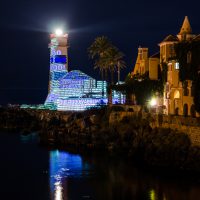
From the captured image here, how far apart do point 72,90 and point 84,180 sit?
222ft

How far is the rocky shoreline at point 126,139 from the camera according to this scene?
5672 centimetres

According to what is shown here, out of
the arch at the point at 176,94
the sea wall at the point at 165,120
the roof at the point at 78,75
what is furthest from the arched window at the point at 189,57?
the roof at the point at 78,75

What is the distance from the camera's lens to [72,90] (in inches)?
4788

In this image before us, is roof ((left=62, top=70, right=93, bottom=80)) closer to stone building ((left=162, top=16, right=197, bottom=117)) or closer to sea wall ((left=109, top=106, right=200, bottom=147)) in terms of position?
sea wall ((left=109, top=106, right=200, bottom=147))

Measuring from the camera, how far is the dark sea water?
1925 inches

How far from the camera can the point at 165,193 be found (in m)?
48.9

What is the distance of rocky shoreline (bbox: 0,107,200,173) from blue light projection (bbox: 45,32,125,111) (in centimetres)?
858

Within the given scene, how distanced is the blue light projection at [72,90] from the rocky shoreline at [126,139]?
8.58 metres

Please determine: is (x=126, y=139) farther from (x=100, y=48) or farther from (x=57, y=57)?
(x=57, y=57)

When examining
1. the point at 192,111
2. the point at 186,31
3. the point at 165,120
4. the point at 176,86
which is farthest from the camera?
the point at 186,31

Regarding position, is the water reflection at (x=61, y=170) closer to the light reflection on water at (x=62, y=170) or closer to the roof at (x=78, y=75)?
the light reflection on water at (x=62, y=170)

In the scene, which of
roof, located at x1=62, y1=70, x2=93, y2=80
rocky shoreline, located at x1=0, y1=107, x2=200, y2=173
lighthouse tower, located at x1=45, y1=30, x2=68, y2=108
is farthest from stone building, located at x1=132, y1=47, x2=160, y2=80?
lighthouse tower, located at x1=45, y1=30, x2=68, y2=108

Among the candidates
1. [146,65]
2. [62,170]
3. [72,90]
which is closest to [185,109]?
[62,170]

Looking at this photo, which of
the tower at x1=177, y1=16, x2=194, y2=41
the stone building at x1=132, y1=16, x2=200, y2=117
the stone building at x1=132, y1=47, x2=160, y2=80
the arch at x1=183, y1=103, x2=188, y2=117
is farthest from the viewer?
the stone building at x1=132, y1=47, x2=160, y2=80
